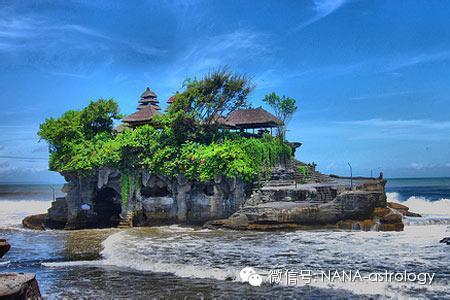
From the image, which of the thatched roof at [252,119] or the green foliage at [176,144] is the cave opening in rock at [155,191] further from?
the thatched roof at [252,119]

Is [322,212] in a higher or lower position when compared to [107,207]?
lower

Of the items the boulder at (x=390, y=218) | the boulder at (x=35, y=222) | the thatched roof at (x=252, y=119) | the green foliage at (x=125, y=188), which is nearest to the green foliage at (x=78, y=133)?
the green foliage at (x=125, y=188)

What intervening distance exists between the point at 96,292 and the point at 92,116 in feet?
73.5


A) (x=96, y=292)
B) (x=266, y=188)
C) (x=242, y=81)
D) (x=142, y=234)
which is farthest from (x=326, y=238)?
(x=242, y=81)

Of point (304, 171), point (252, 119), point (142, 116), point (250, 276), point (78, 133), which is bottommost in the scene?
point (250, 276)

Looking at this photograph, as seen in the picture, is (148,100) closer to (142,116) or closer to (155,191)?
(142,116)

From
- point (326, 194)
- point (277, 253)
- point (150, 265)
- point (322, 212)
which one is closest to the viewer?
point (150, 265)

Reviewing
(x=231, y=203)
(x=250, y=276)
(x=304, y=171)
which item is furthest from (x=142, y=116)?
(x=250, y=276)

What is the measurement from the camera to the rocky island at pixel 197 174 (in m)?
24.6

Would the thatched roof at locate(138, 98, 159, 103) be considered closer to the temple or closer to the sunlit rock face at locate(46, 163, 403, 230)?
the temple

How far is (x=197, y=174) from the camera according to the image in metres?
27.9

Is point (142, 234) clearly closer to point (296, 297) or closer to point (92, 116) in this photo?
point (92, 116)

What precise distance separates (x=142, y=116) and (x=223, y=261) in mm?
20599

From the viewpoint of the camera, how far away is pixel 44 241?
923 inches
